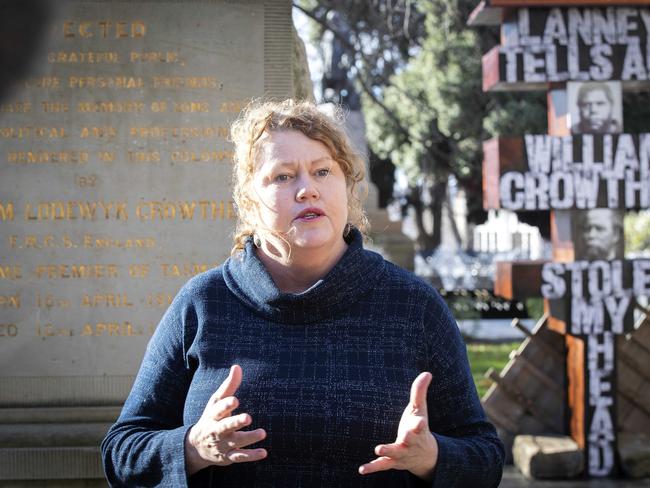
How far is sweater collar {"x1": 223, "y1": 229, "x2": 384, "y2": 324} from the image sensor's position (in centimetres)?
214

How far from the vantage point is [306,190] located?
219cm

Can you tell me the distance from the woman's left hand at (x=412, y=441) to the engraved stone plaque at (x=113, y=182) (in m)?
2.83

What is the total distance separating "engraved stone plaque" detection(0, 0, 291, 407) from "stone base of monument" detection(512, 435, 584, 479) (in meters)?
3.81

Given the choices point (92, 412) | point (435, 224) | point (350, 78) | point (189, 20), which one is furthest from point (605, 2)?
point (435, 224)

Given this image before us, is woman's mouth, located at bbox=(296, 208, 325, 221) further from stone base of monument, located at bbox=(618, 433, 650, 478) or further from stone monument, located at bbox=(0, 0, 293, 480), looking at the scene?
stone base of monument, located at bbox=(618, 433, 650, 478)

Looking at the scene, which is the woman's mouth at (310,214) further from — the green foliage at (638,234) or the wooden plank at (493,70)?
the green foliage at (638,234)

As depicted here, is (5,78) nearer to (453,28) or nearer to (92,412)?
(92,412)

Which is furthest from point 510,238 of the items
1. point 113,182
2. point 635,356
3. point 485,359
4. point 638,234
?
point 113,182

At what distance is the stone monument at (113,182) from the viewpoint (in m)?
4.57

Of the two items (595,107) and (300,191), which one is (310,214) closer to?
(300,191)

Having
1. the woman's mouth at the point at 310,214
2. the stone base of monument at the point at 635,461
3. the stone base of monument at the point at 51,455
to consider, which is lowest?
the stone base of monument at the point at 635,461

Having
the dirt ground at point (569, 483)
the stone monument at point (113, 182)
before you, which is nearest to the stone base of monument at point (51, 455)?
the stone monument at point (113, 182)

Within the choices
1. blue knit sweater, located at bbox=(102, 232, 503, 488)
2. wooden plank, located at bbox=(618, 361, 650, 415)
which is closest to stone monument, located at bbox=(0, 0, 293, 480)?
blue knit sweater, located at bbox=(102, 232, 503, 488)

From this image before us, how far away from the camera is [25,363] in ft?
15.0
